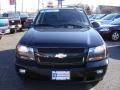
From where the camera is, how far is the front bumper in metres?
6.31

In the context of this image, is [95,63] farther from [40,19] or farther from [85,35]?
[40,19]

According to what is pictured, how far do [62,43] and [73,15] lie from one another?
7.56 feet

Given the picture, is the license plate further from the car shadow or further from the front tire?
the front tire

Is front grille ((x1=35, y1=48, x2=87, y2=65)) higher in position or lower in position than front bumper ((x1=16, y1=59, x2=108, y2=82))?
higher

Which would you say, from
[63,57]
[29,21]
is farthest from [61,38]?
[29,21]

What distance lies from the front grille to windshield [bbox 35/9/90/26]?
1846 mm

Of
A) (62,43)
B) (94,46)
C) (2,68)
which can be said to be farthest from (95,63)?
(2,68)

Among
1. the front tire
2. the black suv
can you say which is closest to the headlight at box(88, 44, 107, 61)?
the black suv

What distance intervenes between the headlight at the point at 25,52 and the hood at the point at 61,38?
96mm

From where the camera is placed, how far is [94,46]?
654cm

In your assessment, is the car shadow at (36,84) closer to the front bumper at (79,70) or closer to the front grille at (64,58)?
the front bumper at (79,70)

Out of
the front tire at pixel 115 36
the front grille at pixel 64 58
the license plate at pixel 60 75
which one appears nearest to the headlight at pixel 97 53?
the front grille at pixel 64 58

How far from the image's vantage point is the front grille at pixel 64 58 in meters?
6.37

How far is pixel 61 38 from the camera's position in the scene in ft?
22.3
